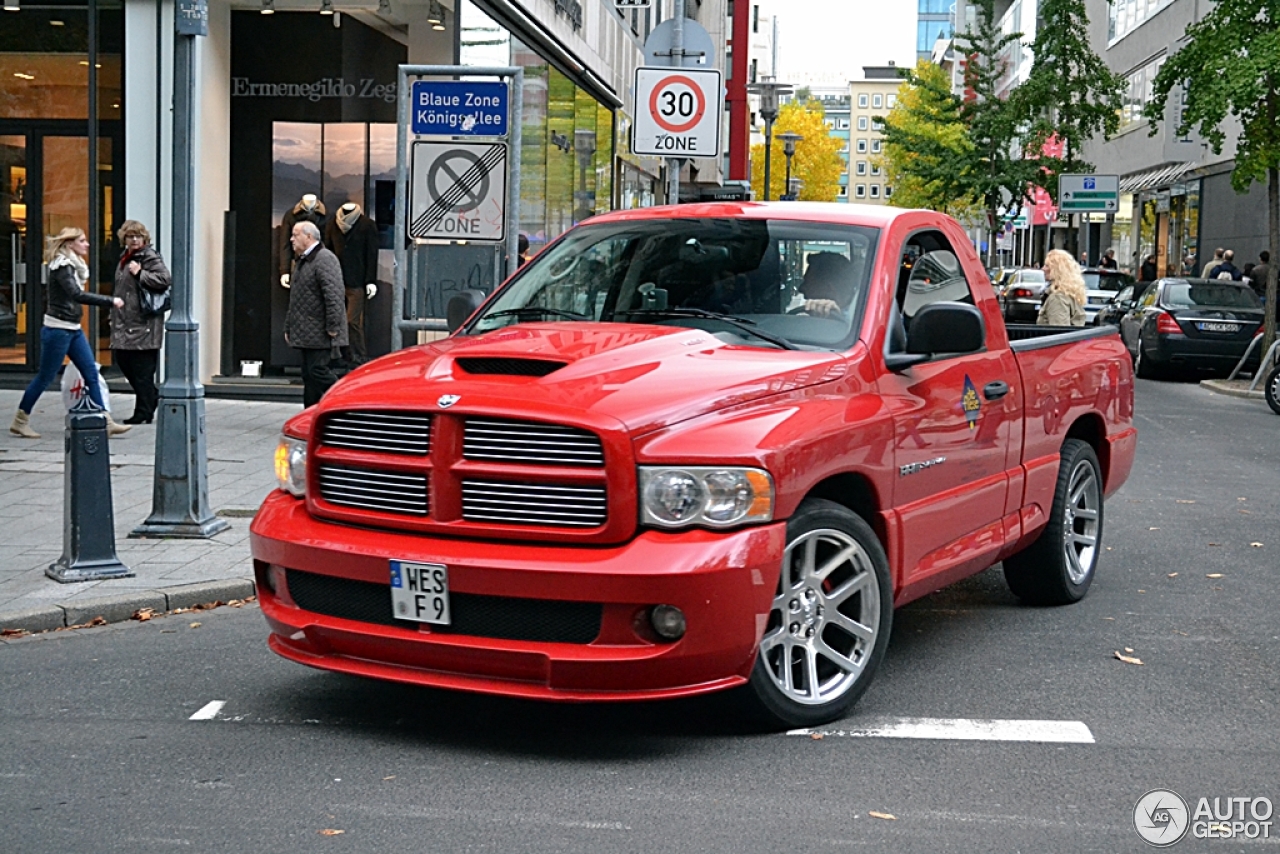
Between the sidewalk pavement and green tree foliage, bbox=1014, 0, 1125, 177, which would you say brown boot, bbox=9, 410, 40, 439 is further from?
green tree foliage, bbox=1014, 0, 1125, 177

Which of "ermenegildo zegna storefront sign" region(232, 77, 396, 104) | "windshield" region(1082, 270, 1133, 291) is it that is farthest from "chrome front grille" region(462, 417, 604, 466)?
"windshield" region(1082, 270, 1133, 291)

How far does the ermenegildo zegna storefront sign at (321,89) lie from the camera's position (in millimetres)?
18641

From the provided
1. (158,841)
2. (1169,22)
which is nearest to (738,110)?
(1169,22)

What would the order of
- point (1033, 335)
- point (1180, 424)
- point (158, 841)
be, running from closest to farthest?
1. point (158, 841)
2. point (1033, 335)
3. point (1180, 424)

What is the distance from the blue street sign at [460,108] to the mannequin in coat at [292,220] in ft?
17.9

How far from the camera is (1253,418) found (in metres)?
19.3

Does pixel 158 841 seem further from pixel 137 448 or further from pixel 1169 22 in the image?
pixel 1169 22

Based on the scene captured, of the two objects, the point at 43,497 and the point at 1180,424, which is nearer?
the point at 43,497

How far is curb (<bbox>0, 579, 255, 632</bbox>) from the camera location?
7305mm

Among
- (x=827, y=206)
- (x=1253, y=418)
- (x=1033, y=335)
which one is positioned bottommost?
(x=1253, y=418)

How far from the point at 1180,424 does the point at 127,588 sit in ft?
44.0

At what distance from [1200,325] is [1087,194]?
46.1 feet

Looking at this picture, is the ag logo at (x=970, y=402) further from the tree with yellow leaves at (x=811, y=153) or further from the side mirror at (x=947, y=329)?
the tree with yellow leaves at (x=811, y=153)

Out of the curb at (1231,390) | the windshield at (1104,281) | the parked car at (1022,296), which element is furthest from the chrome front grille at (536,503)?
the windshield at (1104,281)
